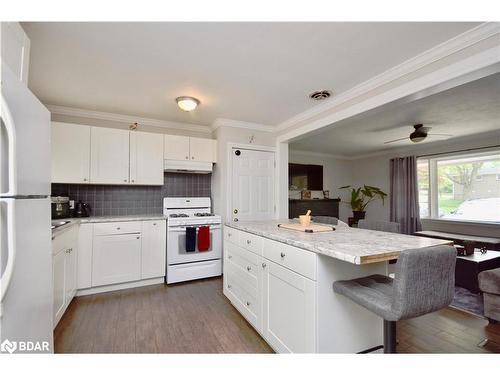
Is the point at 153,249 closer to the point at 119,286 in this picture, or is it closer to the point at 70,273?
the point at 119,286

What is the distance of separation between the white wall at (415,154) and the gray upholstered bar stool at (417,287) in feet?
15.7

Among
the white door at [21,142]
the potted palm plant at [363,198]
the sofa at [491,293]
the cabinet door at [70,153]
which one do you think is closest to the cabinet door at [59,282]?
the white door at [21,142]

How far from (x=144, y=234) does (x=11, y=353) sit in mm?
2146

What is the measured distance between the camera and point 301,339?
1482 millimetres

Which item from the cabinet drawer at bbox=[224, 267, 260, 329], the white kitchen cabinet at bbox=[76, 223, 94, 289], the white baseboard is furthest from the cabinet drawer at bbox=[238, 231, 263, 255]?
the white kitchen cabinet at bbox=[76, 223, 94, 289]

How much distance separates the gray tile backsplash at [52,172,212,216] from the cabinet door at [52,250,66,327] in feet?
4.05

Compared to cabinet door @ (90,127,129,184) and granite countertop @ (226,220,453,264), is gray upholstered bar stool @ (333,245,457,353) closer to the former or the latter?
granite countertop @ (226,220,453,264)

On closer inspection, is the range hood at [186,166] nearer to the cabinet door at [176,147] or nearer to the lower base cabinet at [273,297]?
the cabinet door at [176,147]

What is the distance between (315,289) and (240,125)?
Result: 2806mm

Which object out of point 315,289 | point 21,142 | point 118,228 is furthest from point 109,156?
point 315,289

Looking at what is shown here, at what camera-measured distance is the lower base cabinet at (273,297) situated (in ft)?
4.78

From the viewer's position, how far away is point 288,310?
1.61 metres
